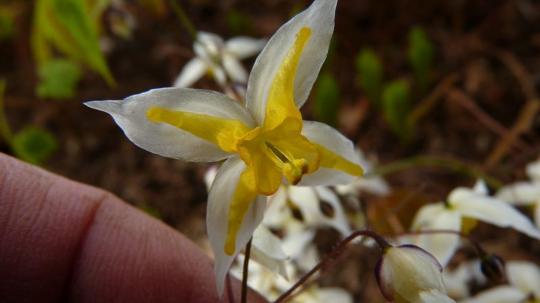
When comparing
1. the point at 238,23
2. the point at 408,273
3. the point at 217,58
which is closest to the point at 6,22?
the point at 238,23

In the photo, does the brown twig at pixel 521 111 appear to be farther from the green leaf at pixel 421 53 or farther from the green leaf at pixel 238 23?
the green leaf at pixel 238 23

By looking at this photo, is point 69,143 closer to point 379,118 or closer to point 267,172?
point 379,118

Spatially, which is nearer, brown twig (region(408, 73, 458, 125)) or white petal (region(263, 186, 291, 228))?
white petal (region(263, 186, 291, 228))

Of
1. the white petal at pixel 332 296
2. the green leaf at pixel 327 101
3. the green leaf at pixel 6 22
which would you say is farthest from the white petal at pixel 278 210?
the green leaf at pixel 6 22

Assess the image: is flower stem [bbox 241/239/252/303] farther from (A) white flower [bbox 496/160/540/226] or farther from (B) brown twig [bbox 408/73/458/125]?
(B) brown twig [bbox 408/73/458/125]

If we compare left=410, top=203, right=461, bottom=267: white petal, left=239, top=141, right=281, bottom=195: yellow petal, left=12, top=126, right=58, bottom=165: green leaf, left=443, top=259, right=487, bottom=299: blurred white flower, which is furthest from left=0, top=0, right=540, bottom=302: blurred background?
left=239, top=141, right=281, bottom=195: yellow petal

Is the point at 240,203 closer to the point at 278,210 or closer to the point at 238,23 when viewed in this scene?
the point at 278,210

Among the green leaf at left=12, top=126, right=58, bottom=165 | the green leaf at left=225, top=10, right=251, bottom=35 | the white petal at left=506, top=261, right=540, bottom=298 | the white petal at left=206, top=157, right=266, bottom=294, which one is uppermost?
the white petal at left=206, top=157, right=266, bottom=294
